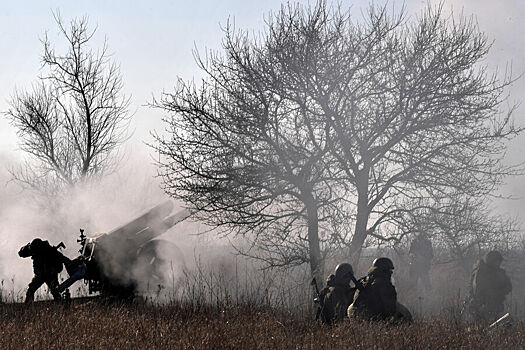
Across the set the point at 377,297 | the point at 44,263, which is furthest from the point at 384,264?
the point at 44,263

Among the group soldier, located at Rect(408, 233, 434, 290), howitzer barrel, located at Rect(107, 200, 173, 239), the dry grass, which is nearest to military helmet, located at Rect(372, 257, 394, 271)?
the dry grass

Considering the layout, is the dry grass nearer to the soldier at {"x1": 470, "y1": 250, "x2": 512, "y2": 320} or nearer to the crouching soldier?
the crouching soldier

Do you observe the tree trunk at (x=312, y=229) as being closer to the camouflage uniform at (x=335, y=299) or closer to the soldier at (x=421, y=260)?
the camouflage uniform at (x=335, y=299)

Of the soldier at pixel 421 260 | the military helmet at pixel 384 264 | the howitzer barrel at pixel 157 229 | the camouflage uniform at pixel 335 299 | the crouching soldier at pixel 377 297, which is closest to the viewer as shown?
the crouching soldier at pixel 377 297

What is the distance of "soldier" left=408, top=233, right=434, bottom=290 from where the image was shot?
62.7 feet

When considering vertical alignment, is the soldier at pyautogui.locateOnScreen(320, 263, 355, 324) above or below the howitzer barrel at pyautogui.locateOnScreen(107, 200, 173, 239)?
below

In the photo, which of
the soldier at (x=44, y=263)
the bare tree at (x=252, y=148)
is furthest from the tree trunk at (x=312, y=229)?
the soldier at (x=44, y=263)

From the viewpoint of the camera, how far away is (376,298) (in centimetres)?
1051

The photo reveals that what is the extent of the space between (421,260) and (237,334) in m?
11.1

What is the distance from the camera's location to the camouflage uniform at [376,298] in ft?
34.2

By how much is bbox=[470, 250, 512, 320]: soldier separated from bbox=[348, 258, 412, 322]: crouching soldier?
4.13 m

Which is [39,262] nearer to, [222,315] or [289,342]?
[222,315]

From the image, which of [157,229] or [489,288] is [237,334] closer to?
[157,229]

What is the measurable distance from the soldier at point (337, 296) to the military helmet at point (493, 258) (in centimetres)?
434
